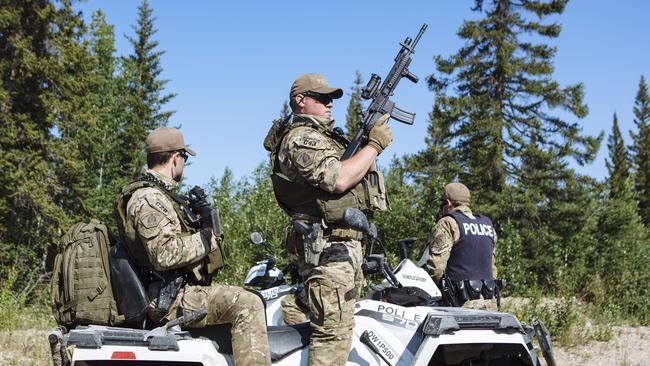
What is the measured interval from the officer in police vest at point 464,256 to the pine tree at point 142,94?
30740 millimetres

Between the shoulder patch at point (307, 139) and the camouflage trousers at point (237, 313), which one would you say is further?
the shoulder patch at point (307, 139)

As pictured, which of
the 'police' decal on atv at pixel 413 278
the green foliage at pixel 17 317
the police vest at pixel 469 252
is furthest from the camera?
the green foliage at pixel 17 317

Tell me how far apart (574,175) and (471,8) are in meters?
6.71

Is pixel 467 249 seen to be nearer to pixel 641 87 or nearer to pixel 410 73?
pixel 410 73

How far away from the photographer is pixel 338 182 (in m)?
4.02

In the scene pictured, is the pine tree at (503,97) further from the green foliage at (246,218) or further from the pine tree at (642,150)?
the pine tree at (642,150)

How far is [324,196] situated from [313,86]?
74cm

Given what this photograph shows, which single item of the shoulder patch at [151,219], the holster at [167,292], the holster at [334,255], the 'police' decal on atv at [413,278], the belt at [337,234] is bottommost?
the holster at [167,292]

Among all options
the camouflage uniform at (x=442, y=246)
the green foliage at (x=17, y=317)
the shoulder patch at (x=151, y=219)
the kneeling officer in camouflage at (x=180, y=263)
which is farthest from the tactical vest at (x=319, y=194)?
the green foliage at (x=17, y=317)

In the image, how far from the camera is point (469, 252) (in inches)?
286

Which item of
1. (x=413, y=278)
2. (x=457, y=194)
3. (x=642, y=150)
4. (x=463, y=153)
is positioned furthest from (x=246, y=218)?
(x=642, y=150)

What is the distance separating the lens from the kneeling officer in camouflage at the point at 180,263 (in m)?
3.77

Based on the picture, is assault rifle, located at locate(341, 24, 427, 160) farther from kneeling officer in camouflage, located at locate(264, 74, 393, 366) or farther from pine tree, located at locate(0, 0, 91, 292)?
pine tree, located at locate(0, 0, 91, 292)

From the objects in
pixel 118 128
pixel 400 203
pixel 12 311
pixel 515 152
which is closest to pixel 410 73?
pixel 12 311
